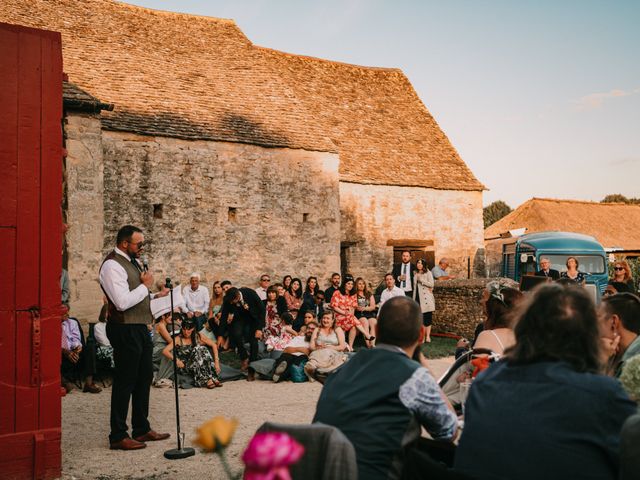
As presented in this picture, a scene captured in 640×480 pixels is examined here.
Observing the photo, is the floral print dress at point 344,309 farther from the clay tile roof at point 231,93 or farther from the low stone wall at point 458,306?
the clay tile roof at point 231,93

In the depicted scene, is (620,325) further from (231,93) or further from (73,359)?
(231,93)

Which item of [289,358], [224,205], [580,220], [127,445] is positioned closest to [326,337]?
[289,358]

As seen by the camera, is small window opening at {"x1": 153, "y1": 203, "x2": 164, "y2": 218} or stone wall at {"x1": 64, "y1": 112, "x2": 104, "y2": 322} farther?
small window opening at {"x1": 153, "y1": 203, "x2": 164, "y2": 218}

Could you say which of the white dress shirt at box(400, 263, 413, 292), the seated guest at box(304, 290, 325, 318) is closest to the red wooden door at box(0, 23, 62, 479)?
the seated guest at box(304, 290, 325, 318)

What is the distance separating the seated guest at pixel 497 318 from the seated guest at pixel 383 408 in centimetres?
187

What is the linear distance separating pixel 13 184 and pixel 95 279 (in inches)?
332

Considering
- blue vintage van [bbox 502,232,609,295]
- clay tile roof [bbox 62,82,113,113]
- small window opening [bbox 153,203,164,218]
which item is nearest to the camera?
clay tile roof [bbox 62,82,113,113]

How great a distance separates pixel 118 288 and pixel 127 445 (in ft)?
4.74

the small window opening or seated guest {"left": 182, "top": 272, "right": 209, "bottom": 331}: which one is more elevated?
the small window opening

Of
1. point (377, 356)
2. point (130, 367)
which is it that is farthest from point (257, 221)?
point (377, 356)

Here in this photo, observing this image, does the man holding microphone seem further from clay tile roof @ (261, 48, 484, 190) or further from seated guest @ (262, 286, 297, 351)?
clay tile roof @ (261, 48, 484, 190)

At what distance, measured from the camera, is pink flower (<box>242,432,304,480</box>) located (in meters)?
1.61

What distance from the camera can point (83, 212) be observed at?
1320 cm

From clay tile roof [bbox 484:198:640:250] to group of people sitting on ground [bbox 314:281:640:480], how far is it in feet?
111
